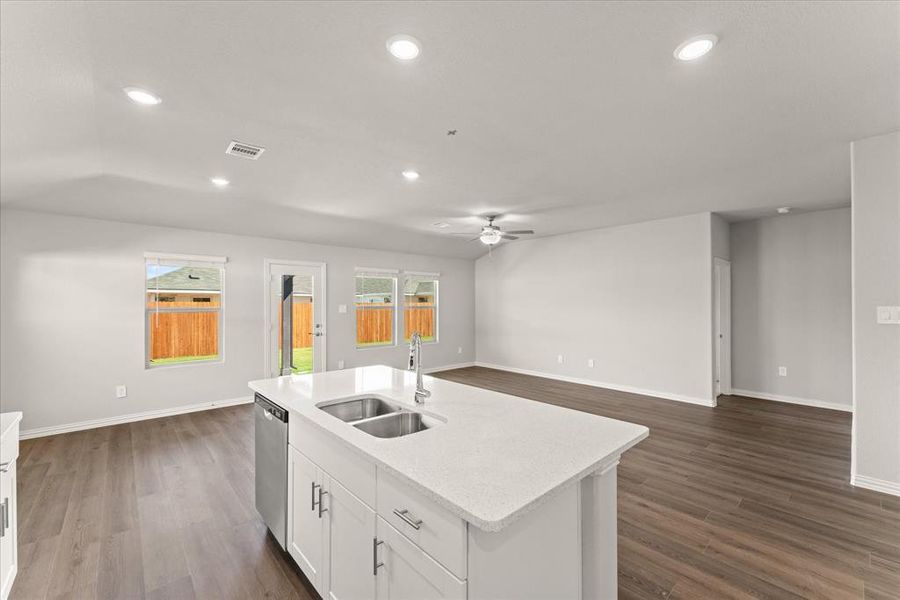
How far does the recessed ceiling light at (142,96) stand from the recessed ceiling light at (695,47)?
2713 millimetres

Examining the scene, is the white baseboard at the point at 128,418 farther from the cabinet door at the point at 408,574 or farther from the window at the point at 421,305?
the cabinet door at the point at 408,574

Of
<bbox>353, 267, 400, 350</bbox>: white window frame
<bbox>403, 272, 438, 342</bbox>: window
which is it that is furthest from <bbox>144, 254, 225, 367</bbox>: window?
<bbox>403, 272, 438, 342</bbox>: window

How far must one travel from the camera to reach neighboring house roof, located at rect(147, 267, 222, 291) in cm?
477

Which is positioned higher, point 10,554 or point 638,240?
point 638,240

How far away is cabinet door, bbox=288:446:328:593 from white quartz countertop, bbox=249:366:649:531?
0.25 meters

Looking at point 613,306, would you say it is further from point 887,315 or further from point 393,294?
point 393,294

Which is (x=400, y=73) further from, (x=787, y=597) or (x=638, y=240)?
(x=638, y=240)

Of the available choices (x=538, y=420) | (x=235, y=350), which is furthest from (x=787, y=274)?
(x=235, y=350)

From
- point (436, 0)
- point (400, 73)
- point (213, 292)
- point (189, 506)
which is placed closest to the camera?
point (436, 0)

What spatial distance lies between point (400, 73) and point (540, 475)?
6.40 feet

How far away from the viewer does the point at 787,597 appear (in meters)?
1.83

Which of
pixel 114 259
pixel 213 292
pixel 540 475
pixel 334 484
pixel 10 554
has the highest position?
pixel 114 259

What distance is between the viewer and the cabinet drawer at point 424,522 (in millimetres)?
1054

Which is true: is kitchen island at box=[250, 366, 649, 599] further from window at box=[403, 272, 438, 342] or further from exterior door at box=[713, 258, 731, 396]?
window at box=[403, 272, 438, 342]
